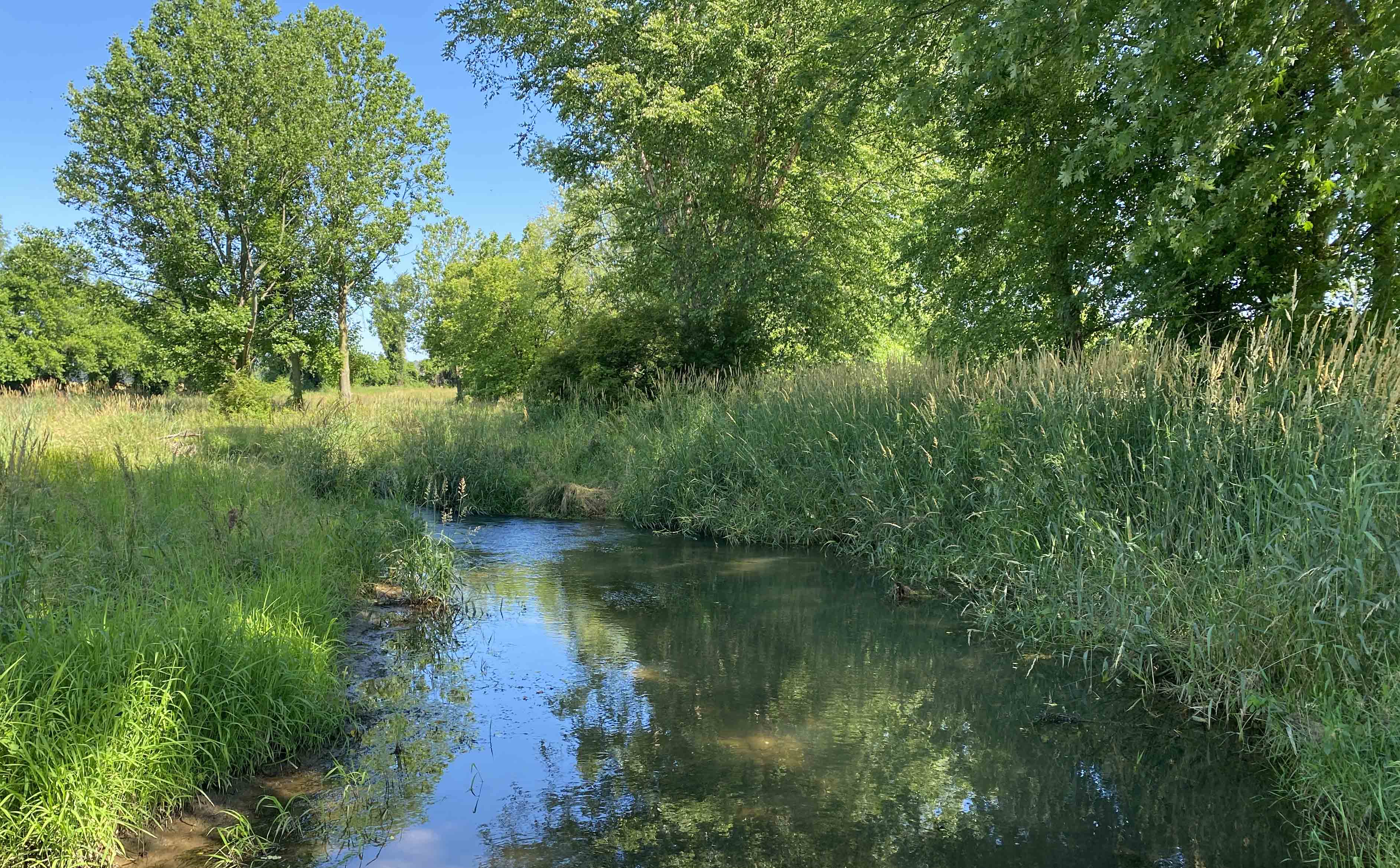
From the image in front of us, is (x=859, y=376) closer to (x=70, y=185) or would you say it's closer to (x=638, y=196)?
(x=638, y=196)

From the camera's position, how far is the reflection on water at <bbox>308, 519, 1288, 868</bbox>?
343 cm

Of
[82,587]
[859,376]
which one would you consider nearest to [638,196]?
[859,376]

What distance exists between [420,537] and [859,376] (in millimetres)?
6044

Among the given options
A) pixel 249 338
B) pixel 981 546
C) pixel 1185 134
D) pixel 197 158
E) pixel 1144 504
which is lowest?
pixel 981 546

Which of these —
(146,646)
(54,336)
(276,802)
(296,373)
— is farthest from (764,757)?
(54,336)

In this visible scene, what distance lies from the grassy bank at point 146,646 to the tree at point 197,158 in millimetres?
18455

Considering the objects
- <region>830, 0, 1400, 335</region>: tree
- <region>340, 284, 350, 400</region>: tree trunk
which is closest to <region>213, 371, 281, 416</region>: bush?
<region>340, 284, 350, 400</region>: tree trunk

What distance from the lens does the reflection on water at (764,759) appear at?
11.2 ft

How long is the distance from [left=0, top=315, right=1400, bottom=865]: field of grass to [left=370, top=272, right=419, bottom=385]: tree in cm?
2043

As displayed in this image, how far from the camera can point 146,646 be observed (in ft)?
12.3

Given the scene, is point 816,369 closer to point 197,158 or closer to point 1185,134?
point 1185,134

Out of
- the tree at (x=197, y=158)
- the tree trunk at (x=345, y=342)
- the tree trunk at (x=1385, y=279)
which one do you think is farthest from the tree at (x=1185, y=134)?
the tree trunk at (x=345, y=342)

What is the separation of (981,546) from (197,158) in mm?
24555

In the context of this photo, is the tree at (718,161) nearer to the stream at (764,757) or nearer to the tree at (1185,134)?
the tree at (1185,134)
